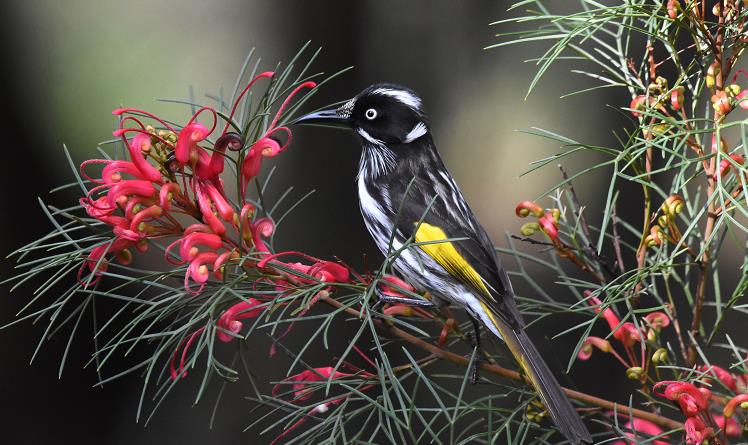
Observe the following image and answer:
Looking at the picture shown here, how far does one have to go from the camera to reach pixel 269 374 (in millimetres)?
2484

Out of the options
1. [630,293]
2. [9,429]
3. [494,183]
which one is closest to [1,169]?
[9,429]

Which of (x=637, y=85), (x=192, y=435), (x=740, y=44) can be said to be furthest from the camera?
(x=192, y=435)

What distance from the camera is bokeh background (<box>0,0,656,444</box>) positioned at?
7.63ft

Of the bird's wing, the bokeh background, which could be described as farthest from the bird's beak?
the bokeh background

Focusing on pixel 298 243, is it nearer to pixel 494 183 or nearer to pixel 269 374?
pixel 269 374

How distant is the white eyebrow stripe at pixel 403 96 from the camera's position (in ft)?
4.27

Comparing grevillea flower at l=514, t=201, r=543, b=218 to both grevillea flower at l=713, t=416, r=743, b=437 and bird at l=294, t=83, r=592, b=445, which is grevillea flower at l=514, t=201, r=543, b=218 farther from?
grevillea flower at l=713, t=416, r=743, b=437

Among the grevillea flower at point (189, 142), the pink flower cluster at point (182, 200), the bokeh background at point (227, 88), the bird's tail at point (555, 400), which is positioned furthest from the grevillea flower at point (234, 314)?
the bokeh background at point (227, 88)

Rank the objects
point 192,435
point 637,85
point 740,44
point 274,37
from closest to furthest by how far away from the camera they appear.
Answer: point 740,44, point 637,85, point 274,37, point 192,435

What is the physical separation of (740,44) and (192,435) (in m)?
2.04

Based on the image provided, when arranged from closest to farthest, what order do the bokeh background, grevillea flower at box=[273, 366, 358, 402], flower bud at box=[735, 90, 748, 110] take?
flower bud at box=[735, 90, 748, 110] < grevillea flower at box=[273, 366, 358, 402] < the bokeh background

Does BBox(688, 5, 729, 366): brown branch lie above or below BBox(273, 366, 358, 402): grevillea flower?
above

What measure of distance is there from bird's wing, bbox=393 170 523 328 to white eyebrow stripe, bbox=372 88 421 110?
12cm

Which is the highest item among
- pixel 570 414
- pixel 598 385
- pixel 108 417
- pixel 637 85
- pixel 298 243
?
pixel 637 85
